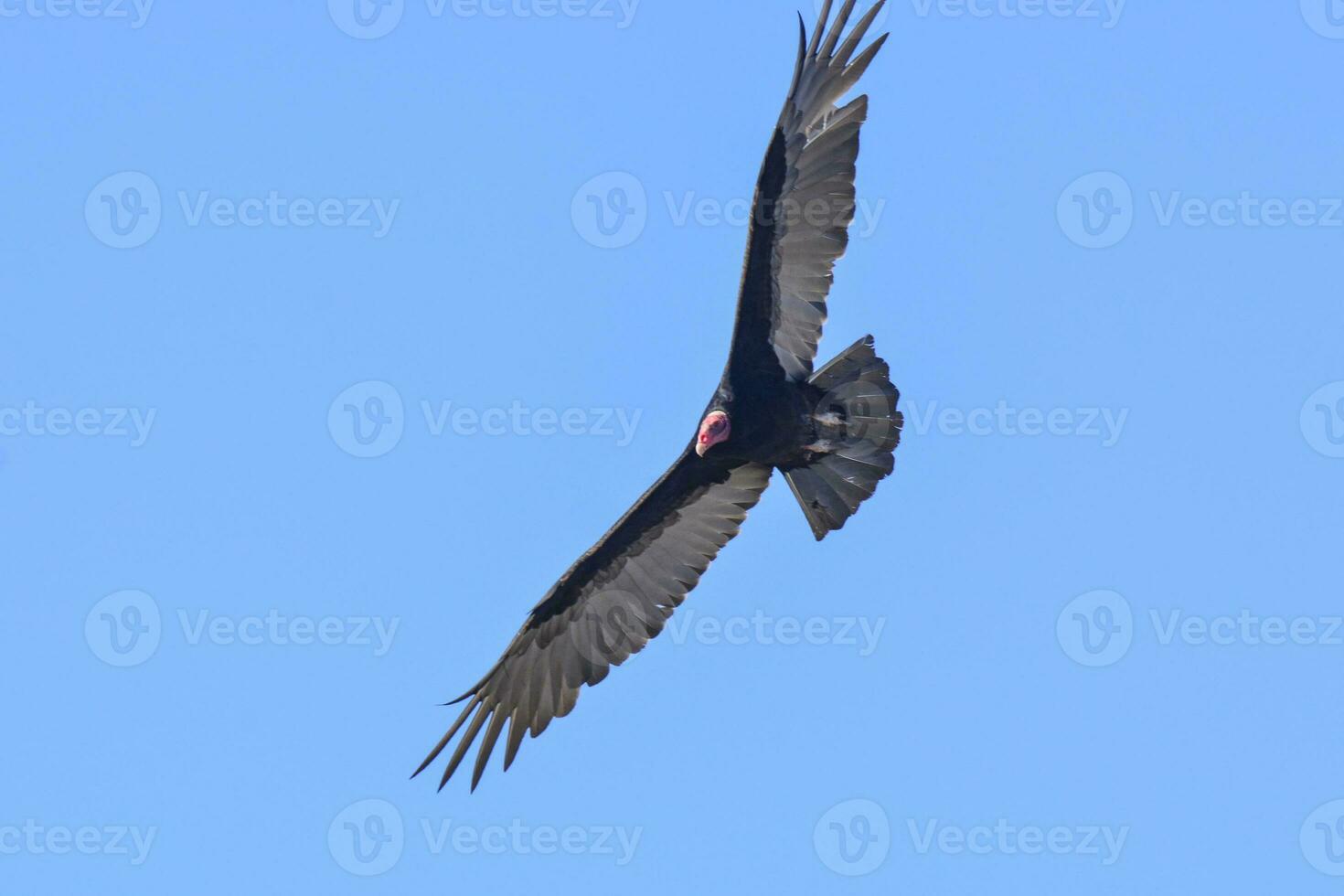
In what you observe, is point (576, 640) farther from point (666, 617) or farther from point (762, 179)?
point (762, 179)

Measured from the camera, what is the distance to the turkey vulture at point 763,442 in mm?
15672

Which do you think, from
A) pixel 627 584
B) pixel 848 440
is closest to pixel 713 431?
pixel 848 440

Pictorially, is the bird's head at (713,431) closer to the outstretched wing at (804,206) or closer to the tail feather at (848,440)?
the outstretched wing at (804,206)

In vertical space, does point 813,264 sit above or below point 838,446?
above

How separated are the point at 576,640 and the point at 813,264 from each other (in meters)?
4.04

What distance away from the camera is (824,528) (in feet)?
54.5

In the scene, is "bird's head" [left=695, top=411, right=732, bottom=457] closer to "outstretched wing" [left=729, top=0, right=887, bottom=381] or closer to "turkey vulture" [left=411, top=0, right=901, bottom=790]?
"turkey vulture" [left=411, top=0, right=901, bottom=790]

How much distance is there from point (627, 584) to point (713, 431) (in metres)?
1.97

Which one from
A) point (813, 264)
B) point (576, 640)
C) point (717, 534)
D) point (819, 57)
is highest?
point (819, 57)

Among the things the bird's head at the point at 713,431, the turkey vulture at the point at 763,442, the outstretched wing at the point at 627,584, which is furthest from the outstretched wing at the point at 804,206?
the outstretched wing at the point at 627,584

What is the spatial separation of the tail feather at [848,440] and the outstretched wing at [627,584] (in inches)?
32.8

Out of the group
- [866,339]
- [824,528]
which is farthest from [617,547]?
[866,339]

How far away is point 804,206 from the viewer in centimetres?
1583

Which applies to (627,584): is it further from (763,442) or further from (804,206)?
(804,206)
